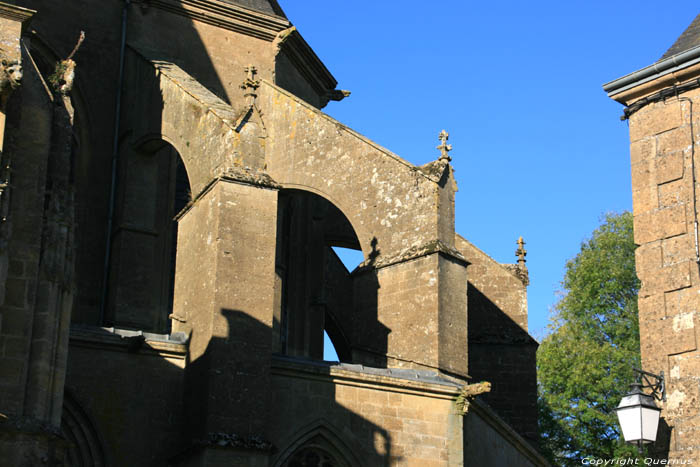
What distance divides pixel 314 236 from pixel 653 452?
9822 millimetres

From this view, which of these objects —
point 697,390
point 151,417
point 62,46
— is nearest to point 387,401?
point 151,417

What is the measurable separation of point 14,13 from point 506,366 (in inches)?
410

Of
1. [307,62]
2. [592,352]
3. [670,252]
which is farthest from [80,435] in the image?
[592,352]

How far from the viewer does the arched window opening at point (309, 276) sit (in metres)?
18.4

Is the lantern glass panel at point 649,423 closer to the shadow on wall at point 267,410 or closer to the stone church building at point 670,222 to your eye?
the stone church building at point 670,222

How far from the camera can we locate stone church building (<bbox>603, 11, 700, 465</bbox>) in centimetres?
1009

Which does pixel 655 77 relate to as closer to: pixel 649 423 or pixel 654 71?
pixel 654 71

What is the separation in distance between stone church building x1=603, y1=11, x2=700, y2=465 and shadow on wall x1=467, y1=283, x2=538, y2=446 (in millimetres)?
7728

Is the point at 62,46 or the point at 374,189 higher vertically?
the point at 62,46

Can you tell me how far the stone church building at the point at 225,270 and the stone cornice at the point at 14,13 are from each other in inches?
0.9

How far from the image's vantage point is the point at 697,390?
994cm

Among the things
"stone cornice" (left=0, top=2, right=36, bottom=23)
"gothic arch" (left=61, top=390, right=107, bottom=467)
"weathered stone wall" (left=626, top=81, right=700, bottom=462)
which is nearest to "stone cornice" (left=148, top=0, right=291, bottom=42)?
"stone cornice" (left=0, top=2, right=36, bottom=23)

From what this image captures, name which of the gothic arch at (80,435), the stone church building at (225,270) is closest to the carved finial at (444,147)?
the stone church building at (225,270)

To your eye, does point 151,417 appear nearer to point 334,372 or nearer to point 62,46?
point 334,372
